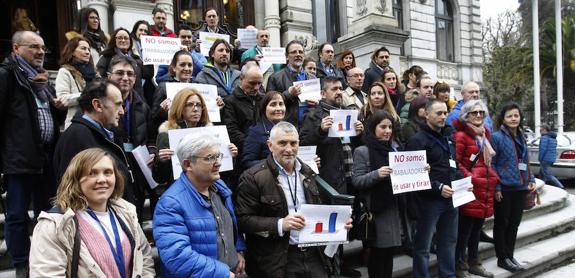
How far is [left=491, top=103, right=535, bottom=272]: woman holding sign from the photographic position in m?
5.42

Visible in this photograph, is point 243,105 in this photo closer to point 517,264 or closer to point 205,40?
point 205,40

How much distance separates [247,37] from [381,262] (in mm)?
4505

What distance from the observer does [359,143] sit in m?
5.11

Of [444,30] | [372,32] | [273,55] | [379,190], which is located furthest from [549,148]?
[444,30]

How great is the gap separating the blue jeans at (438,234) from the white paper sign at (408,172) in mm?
340

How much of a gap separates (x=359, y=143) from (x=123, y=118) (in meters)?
2.61

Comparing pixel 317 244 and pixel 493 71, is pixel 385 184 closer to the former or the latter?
pixel 317 244

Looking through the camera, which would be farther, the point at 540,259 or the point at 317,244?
the point at 540,259

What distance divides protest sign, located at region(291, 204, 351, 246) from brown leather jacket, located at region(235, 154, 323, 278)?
158 millimetres

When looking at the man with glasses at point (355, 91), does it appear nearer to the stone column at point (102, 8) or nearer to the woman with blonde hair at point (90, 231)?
the woman with blonde hair at point (90, 231)

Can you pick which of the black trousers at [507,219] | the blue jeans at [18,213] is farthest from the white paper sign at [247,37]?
the black trousers at [507,219]

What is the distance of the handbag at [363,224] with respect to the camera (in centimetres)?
417

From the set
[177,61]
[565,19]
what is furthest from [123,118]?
[565,19]

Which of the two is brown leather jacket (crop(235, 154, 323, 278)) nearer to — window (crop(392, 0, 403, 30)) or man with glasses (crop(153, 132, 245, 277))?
man with glasses (crop(153, 132, 245, 277))
